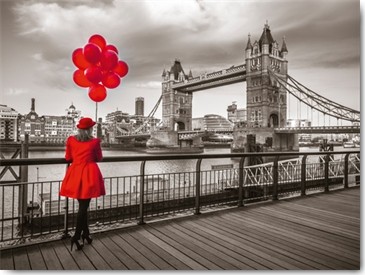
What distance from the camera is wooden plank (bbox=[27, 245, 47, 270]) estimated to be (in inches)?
87.0

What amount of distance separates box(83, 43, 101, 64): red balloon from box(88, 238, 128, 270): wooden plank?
1773 millimetres

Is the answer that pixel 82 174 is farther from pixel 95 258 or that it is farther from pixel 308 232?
pixel 308 232

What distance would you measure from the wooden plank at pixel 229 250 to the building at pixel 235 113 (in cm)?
6596

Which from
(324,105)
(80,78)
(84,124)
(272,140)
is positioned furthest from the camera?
(272,140)

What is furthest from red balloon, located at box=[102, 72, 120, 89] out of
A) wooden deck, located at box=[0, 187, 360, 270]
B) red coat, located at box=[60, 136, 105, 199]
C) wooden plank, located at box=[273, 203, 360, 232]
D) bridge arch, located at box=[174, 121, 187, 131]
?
bridge arch, located at box=[174, 121, 187, 131]

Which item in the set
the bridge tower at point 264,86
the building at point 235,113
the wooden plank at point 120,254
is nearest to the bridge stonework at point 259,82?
the bridge tower at point 264,86

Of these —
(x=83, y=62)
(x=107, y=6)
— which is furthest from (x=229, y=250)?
(x=107, y=6)

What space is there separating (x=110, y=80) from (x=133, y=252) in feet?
6.27

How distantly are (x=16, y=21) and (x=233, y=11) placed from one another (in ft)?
11.0

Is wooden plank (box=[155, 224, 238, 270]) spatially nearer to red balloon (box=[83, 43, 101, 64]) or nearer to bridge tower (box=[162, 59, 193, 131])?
red balloon (box=[83, 43, 101, 64])

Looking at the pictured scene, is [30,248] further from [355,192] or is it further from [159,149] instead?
[159,149]

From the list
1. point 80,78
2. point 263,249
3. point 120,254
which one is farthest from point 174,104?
point 120,254

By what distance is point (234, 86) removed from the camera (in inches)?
1989

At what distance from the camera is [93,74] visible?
10.0 ft
